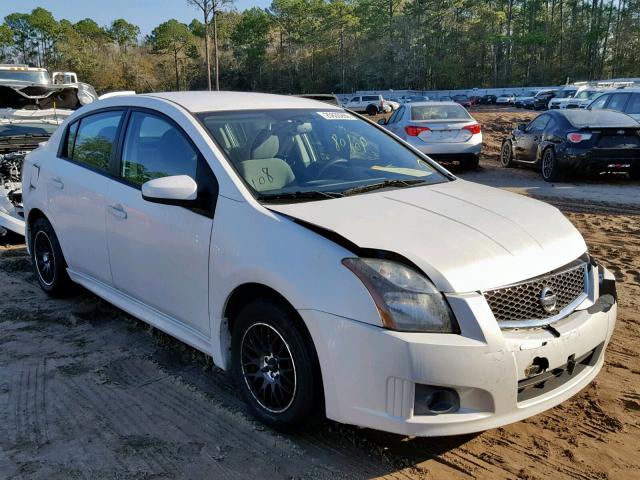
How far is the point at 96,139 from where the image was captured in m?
4.55

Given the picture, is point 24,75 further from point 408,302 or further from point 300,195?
point 408,302

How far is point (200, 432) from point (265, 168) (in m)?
1.50

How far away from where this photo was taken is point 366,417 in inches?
104

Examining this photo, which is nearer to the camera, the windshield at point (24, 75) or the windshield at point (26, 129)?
the windshield at point (26, 129)

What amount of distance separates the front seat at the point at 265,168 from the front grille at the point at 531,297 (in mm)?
1394

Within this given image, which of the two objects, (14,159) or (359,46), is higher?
(359,46)

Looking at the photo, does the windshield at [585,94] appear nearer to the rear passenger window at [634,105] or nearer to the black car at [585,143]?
the rear passenger window at [634,105]

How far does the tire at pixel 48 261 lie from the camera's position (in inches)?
198

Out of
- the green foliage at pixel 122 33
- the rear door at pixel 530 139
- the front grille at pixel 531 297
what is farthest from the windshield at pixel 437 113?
the green foliage at pixel 122 33

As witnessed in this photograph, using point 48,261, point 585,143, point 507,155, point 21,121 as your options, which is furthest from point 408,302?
point 507,155

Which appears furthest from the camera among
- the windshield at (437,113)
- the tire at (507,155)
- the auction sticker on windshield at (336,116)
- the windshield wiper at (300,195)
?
the tire at (507,155)

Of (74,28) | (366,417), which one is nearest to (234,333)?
(366,417)

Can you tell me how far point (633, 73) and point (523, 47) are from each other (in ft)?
53.2

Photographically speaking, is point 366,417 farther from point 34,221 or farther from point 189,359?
point 34,221
